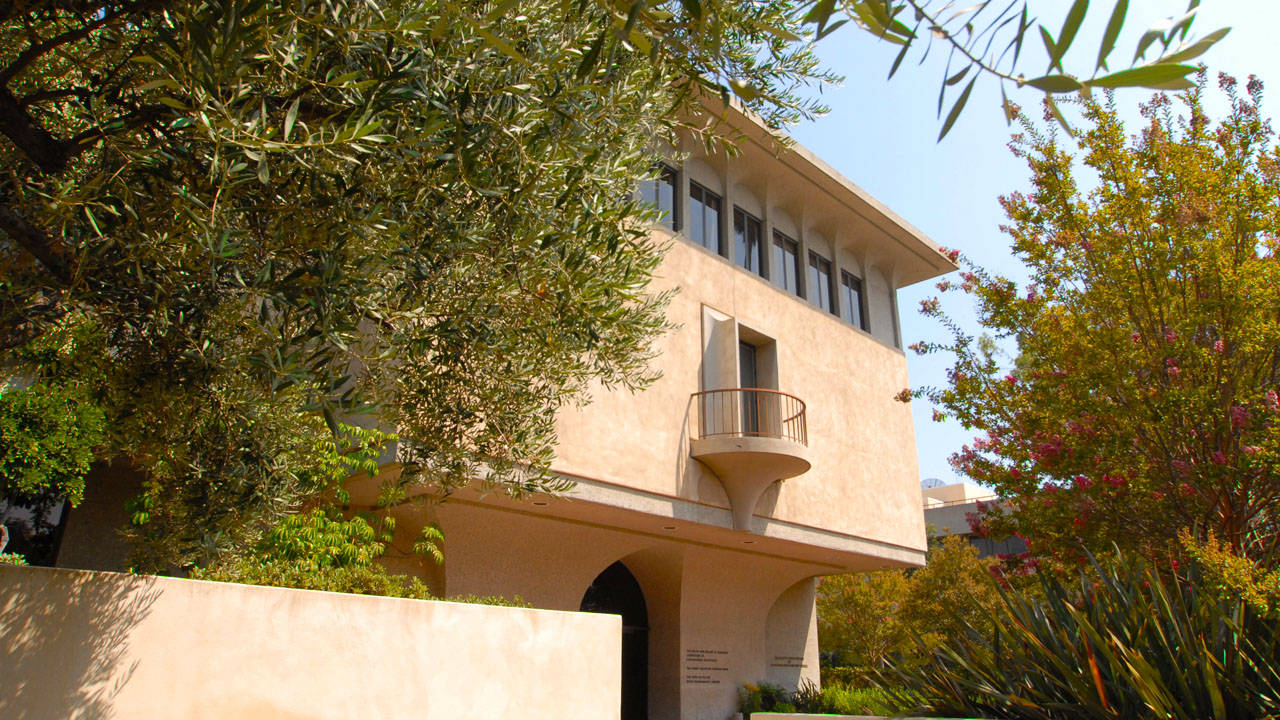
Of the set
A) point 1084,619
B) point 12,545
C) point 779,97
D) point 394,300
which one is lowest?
point 1084,619

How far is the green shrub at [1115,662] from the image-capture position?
196 inches

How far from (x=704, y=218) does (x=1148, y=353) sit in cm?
837

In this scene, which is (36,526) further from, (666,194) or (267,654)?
(666,194)

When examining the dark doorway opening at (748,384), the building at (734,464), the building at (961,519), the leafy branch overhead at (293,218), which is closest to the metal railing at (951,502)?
the building at (961,519)

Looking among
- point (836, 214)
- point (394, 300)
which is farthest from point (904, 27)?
point (836, 214)

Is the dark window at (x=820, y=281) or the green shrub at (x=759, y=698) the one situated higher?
the dark window at (x=820, y=281)

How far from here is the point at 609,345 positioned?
6387 mm

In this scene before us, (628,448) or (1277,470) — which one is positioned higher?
(628,448)

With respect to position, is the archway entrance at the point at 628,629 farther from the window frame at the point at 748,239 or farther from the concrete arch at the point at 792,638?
the window frame at the point at 748,239

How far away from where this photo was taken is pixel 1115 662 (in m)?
5.13

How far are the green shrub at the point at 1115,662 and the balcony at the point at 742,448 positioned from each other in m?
5.78

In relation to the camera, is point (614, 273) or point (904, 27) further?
point (614, 273)

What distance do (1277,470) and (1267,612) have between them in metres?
1.76

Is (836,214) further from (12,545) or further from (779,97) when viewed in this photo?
(12,545)
